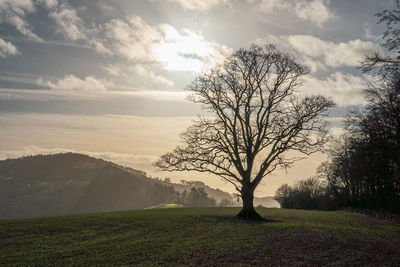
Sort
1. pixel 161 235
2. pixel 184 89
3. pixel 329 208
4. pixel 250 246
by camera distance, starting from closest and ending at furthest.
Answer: pixel 250 246
pixel 161 235
pixel 184 89
pixel 329 208

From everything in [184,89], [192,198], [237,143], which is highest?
[184,89]

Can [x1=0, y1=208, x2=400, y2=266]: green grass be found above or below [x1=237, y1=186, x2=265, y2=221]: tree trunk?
below

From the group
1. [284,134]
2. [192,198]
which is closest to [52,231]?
[284,134]

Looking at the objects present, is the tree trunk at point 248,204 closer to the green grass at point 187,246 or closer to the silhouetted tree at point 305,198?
the green grass at point 187,246

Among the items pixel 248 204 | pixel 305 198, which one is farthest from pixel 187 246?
pixel 305 198

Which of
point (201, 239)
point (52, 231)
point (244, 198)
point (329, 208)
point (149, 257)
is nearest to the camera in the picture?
point (149, 257)

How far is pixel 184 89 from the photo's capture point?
1490 inches

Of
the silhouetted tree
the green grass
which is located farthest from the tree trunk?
the silhouetted tree

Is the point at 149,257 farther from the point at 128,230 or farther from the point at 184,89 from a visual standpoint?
the point at 184,89

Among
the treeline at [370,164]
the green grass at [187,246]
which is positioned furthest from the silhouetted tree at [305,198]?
the green grass at [187,246]

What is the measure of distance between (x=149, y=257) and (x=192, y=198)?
162344 millimetres

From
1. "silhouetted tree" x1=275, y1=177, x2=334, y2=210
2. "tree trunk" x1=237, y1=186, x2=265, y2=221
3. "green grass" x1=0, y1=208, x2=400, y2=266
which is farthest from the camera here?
"silhouetted tree" x1=275, y1=177, x2=334, y2=210

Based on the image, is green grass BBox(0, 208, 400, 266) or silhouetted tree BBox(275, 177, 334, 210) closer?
green grass BBox(0, 208, 400, 266)

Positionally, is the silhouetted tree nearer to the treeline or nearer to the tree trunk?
the treeline
